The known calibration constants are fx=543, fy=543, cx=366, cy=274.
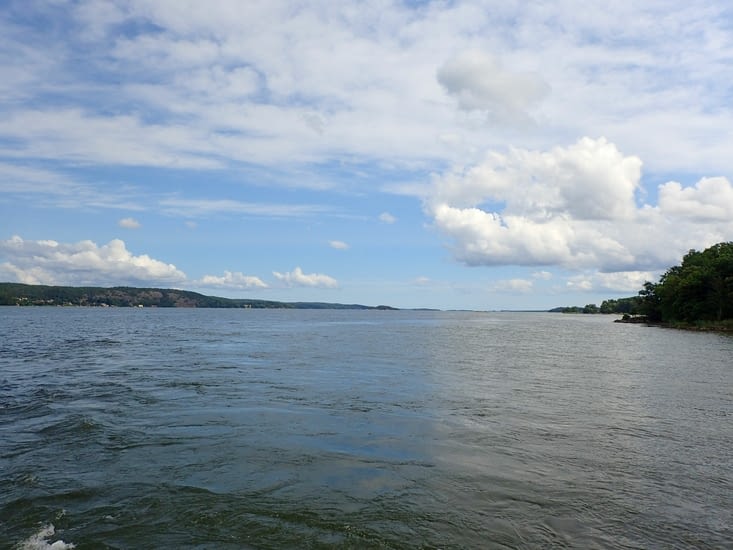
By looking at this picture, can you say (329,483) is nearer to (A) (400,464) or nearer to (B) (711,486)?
(A) (400,464)

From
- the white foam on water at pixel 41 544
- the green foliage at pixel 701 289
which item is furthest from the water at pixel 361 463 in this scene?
the green foliage at pixel 701 289

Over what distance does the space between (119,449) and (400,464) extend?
291 inches

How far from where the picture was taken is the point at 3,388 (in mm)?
24062

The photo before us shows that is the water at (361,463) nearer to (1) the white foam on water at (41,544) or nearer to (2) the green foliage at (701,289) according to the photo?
(1) the white foam on water at (41,544)

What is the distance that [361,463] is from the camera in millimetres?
13336

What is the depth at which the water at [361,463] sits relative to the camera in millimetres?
9359

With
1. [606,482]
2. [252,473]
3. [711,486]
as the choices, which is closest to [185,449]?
[252,473]

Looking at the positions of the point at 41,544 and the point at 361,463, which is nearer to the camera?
the point at 41,544

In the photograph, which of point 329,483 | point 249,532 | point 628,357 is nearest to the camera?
point 249,532

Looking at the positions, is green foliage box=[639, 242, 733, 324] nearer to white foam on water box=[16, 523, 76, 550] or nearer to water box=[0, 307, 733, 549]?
water box=[0, 307, 733, 549]

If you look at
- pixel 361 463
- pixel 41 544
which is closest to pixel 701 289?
pixel 361 463

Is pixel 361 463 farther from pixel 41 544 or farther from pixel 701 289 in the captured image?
pixel 701 289

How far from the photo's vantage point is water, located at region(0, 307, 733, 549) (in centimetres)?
936

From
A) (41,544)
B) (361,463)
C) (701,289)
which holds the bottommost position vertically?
(41,544)
